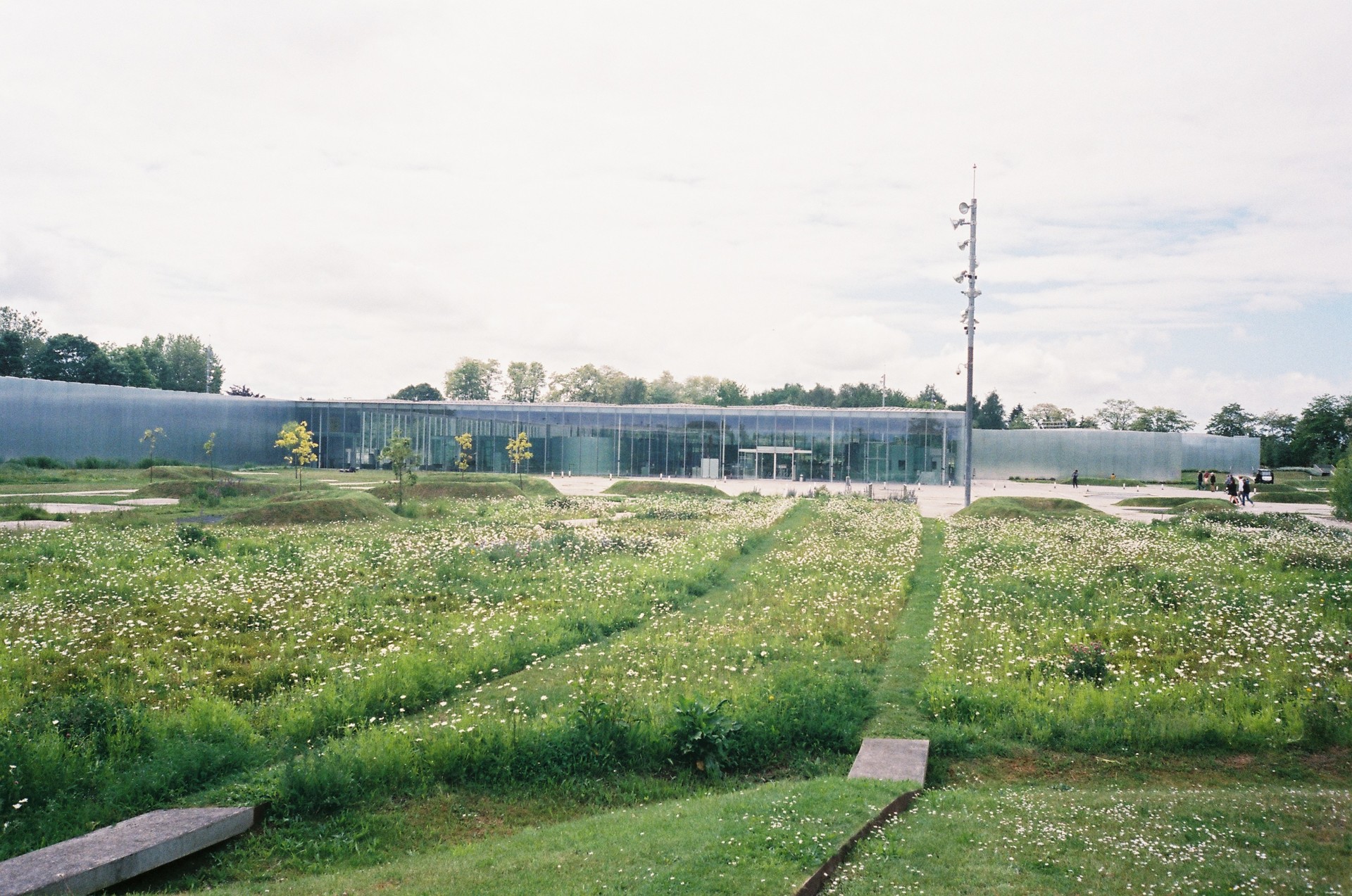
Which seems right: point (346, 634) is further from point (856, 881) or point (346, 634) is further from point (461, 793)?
point (856, 881)

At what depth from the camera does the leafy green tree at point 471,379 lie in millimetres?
141375

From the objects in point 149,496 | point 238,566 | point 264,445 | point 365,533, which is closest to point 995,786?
point 238,566

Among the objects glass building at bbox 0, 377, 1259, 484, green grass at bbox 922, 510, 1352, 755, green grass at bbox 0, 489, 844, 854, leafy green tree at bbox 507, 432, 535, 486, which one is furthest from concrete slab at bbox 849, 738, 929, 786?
glass building at bbox 0, 377, 1259, 484

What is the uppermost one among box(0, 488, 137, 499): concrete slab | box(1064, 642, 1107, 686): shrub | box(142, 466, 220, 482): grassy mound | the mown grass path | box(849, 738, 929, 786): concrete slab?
box(142, 466, 220, 482): grassy mound

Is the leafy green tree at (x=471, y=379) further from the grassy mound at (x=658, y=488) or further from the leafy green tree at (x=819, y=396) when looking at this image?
the grassy mound at (x=658, y=488)

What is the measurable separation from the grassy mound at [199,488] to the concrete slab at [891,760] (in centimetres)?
3221

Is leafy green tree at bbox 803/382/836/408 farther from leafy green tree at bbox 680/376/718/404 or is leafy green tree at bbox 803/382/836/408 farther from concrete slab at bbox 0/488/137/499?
concrete slab at bbox 0/488/137/499

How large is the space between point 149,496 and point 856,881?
37.0 meters

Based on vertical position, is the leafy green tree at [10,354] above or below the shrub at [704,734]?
above

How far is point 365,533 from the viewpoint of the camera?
22516mm

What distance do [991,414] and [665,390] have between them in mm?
55927

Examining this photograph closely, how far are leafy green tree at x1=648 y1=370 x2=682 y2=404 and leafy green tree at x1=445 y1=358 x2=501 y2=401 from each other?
89.6ft

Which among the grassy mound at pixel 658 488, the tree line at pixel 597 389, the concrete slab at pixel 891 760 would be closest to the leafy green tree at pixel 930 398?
the tree line at pixel 597 389

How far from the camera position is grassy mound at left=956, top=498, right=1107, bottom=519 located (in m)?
31.4
